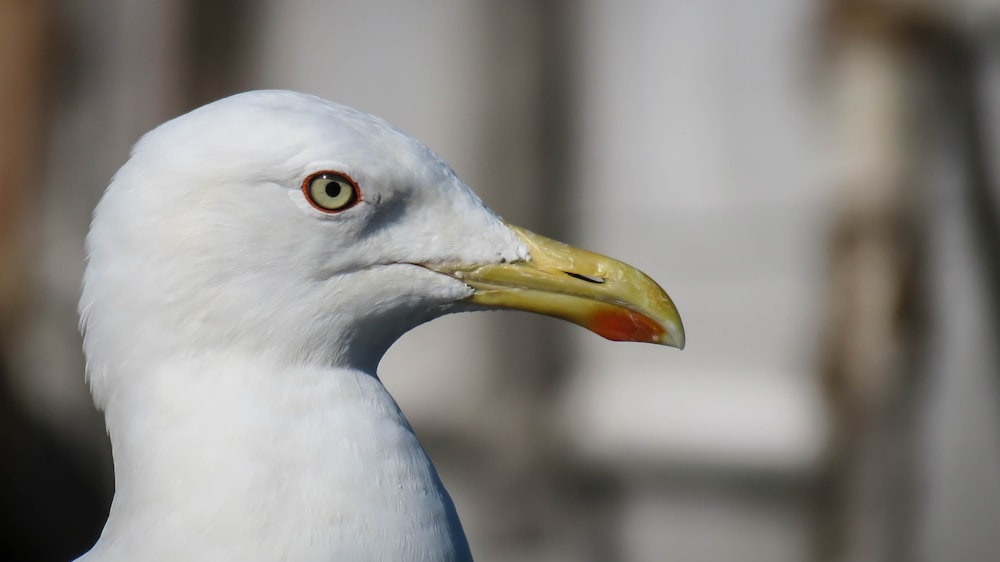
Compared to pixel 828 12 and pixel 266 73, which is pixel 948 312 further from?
pixel 266 73

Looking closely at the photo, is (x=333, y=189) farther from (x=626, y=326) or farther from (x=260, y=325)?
(x=626, y=326)

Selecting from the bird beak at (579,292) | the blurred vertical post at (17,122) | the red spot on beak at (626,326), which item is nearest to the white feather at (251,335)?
the bird beak at (579,292)

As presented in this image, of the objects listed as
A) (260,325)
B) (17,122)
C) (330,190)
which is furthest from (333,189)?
(17,122)

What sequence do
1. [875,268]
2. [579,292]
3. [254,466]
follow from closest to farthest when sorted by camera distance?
[254,466] → [579,292] → [875,268]

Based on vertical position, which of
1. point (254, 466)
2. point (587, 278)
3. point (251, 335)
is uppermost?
point (587, 278)

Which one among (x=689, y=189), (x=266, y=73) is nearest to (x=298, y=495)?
(x=689, y=189)

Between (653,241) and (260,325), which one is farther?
(653,241)

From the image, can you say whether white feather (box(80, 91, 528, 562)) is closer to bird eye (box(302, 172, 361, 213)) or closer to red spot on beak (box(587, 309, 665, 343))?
bird eye (box(302, 172, 361, 213))
